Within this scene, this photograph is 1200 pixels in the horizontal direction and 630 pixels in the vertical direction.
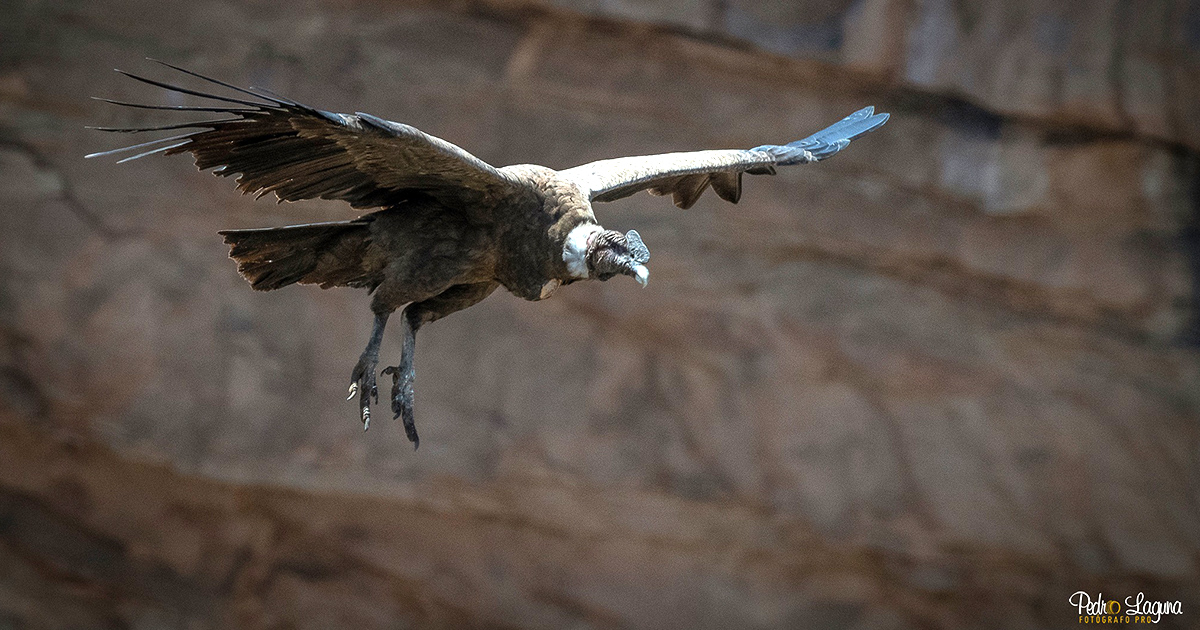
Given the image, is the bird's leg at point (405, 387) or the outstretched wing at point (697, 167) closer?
the bird's leg at point (405, 387)

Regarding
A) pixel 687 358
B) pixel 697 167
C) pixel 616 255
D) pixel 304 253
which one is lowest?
pixel 616 255

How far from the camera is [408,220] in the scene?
12.2ft

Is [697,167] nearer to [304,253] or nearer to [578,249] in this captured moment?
[578,249]

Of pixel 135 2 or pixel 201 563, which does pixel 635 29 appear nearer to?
pixel 135 2

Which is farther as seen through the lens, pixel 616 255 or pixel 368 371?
pixel 368 371

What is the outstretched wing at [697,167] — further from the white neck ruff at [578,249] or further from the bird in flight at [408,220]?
the white neck ruff at [578,249]

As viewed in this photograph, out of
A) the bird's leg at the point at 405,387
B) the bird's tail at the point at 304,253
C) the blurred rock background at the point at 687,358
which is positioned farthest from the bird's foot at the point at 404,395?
the blurred rock background at the point at 687,358

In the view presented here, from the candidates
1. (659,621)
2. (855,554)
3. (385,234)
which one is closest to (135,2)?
(385,234)

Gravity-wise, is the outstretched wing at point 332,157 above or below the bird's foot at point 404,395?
above

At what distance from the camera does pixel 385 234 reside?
12.2ft

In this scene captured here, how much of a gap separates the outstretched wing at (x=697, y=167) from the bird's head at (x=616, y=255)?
0.46 m

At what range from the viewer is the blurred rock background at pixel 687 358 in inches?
287

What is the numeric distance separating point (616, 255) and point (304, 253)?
3.68ft

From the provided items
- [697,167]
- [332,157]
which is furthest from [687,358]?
[332,157]
